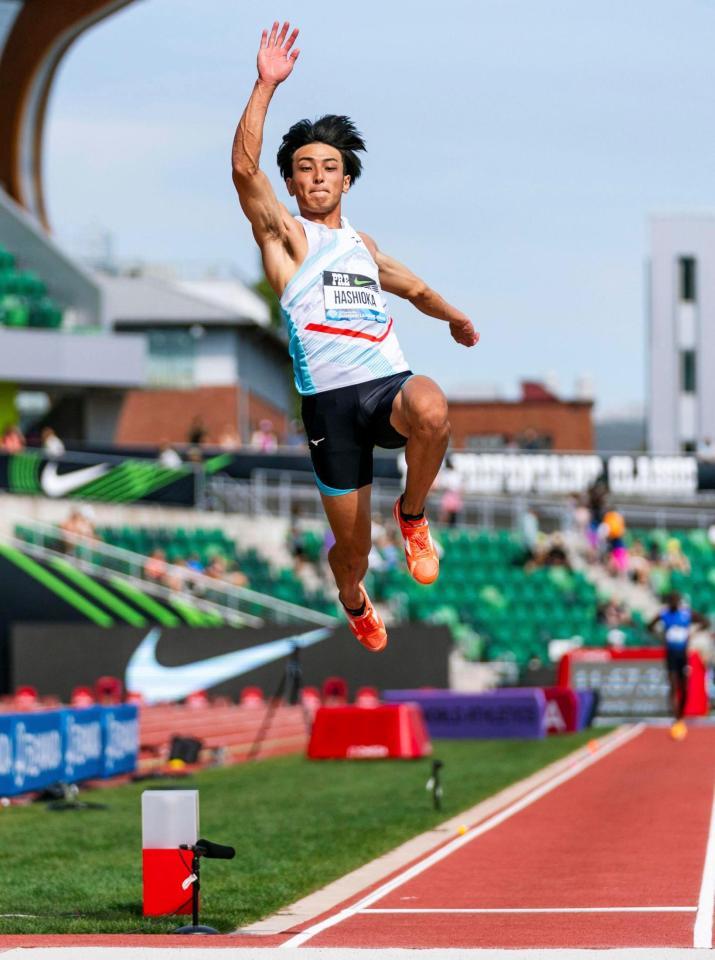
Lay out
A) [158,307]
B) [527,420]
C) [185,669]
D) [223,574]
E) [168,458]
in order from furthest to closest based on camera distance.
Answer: [527,420], [158,307], [168,458], [223,574], [185,669]

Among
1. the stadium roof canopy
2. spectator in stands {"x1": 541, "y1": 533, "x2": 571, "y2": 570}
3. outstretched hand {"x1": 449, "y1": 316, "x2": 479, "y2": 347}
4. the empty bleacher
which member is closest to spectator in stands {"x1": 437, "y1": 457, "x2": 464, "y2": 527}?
spectator in stands {"x1": 541, "y1": 533, "x2": 571, "y2": 570}

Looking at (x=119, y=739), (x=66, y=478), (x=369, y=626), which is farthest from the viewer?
(x=66, y=478)

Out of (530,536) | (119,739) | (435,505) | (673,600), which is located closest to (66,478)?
(435,505)

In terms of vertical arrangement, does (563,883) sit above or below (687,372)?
below

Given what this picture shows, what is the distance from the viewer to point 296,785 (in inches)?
840

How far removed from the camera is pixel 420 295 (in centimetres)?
922

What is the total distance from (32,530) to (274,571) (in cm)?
534

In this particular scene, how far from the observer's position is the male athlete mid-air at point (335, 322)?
8.44m

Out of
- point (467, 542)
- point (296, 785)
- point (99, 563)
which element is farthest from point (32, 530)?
point (296, 785)

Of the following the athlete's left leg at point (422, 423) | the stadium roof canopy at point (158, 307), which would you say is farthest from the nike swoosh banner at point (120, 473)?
the athlete's left leg at point (422, 423)

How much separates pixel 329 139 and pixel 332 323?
90 cm

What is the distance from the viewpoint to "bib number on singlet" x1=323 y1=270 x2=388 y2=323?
8562 millimetres

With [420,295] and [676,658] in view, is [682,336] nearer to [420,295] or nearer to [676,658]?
[676,658]

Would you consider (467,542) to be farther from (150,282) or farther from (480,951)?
(480,951)
